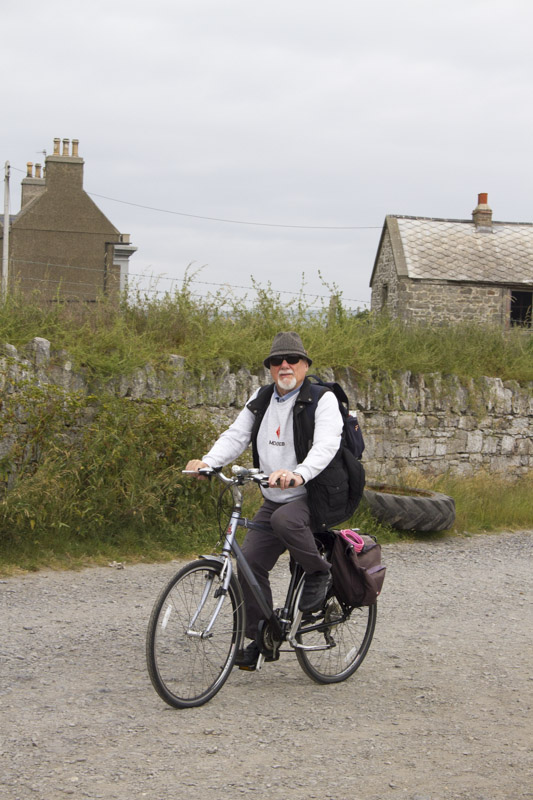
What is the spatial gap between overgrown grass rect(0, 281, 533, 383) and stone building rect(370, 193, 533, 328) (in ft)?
49.2

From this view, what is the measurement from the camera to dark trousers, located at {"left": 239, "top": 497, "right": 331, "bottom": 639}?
4.66 m

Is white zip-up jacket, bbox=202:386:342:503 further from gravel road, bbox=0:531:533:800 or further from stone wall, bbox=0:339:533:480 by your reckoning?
stone wall, bbox=0:339:533:480

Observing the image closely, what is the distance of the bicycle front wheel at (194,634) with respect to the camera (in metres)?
4.29

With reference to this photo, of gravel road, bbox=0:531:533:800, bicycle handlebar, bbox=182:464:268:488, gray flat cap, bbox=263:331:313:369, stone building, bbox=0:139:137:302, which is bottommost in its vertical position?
gravel road, bbox=0:531:533:800

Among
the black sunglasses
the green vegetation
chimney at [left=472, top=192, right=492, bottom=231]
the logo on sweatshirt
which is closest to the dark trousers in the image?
the logo on sweatshirt

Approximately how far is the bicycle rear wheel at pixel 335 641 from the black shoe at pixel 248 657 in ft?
0.88

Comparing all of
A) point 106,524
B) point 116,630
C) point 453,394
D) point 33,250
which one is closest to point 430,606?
point 116,630

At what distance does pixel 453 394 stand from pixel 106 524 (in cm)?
665

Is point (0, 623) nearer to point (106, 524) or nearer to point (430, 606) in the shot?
point (106, 524)

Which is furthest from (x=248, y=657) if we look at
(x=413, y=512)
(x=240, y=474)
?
(x=413, y=512)

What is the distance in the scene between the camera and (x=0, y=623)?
5902mm

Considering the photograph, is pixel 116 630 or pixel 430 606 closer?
pixel 116 630

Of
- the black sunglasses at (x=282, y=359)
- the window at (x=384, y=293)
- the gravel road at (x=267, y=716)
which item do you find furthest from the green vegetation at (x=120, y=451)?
the window at (x=384, y=293)

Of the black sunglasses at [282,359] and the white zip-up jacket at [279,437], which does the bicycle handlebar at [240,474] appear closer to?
the white zip-up jacket at [279,437]
